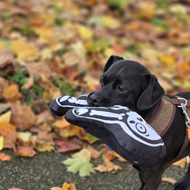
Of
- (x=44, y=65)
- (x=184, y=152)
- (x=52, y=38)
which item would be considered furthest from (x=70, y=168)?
(x=52, y=38)

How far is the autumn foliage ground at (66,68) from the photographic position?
3547 millimetres

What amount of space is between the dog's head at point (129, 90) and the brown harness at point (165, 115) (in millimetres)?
127

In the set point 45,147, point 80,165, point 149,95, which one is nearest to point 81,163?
point 80,165

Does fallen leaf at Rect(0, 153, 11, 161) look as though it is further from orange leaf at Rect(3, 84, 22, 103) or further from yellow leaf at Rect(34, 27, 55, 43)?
yellow leaf at Rect(34, 27, 55, 43)

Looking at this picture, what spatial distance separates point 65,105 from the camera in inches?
111

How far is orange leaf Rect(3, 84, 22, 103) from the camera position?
4.16 meters

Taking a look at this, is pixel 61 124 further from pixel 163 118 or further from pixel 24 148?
pixel 163 118

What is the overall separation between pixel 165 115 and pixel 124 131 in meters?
0.55

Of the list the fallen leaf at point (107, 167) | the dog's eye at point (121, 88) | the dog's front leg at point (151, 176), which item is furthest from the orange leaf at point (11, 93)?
the dog's front leg at point (151, 176)

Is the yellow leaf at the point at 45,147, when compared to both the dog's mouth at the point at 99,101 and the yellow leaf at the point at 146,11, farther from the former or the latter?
the yellow leaf at the point at 146,11

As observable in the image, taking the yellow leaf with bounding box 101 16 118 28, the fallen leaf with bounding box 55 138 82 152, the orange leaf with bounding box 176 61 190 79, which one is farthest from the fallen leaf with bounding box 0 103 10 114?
the yellow leaf with bounding box 101 16 118 28

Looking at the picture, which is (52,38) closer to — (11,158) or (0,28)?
(0,28)

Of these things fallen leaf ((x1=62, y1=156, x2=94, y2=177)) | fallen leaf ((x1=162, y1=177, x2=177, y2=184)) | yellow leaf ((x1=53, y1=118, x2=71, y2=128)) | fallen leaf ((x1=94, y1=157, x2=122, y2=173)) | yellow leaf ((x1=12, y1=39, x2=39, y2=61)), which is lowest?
fallen leaf ((x1=162, y1=177, x2=177, y2=184))

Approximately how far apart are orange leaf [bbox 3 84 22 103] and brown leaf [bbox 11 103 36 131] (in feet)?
0.39
